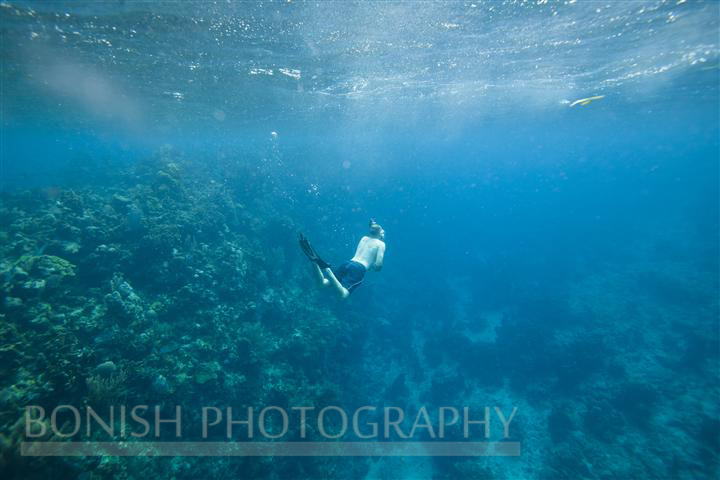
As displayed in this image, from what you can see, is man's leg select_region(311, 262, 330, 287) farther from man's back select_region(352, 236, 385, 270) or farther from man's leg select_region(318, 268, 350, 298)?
man's back select_region(352, 236, 385, 270)

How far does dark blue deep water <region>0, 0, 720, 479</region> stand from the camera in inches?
325

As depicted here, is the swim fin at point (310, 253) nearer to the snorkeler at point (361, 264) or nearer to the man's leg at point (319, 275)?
the man's leg at point (319, 275)

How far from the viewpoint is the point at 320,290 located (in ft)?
45.8

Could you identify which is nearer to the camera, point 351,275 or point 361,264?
point 351,275

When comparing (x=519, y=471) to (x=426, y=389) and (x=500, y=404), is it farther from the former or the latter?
(x=426, y=389)

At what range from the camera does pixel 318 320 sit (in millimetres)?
14648

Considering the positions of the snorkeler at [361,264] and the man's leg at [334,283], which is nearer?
the man's leg at [334,283]

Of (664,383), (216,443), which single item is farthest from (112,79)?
(664,383)

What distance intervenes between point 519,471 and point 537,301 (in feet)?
39.7

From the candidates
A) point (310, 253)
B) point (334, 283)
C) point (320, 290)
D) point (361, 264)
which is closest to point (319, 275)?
point (334, 283)

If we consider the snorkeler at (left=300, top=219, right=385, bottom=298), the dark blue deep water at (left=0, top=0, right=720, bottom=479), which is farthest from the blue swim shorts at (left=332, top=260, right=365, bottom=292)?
the dark blue deep water at (left=0, top=0, right=720, bottom=479)

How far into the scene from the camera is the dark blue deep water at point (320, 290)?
8.27 meters

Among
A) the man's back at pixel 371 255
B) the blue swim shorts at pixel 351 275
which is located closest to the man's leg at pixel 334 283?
the blue swim shorts at pixel 351 275

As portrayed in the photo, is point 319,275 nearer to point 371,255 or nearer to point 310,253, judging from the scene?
point 310,253
